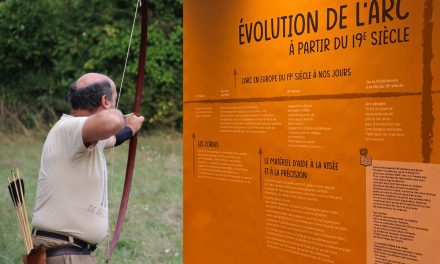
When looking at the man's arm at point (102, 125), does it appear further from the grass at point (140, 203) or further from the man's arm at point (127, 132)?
the grass at point (140, 203)

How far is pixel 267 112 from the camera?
10.8ft

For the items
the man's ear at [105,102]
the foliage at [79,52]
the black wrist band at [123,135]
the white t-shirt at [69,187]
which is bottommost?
the white t-shirt at [69,187]

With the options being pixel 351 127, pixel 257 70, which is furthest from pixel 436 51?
pixel 257 70

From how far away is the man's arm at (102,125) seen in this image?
10.4 feet

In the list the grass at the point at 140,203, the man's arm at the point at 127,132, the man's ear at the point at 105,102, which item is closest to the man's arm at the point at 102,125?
the man's ear at the point at 105,102

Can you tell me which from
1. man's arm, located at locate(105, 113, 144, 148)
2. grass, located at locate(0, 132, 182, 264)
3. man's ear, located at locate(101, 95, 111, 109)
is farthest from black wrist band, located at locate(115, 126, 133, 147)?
grass, located at locate(0, 132, 182, 264)

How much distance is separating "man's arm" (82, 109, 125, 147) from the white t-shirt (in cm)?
13

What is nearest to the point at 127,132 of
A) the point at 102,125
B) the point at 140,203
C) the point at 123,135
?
the point at 123,135

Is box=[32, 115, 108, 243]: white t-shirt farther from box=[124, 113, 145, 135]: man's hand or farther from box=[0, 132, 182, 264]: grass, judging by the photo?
box=[0, 132, 182, 264]: grass

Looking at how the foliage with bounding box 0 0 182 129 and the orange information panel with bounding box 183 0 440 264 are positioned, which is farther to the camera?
the foliage with bounding box 0 0 182 129

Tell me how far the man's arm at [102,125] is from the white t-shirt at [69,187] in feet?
0.43

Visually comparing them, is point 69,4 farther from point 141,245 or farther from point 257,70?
point 257,70

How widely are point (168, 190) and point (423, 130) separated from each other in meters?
5.89

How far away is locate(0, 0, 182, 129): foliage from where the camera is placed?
13.2 m
